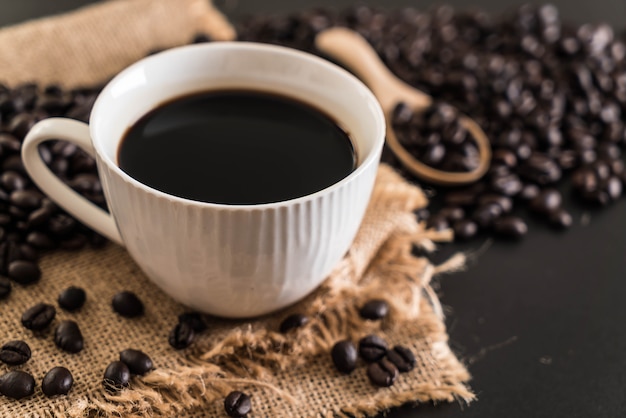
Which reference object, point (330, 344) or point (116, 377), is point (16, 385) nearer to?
point (116, 377)

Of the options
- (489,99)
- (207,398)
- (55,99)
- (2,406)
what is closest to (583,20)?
(489,99)

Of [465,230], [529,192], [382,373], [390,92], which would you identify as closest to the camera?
[382,373]

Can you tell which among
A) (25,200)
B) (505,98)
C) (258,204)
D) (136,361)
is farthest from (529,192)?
(25,200)

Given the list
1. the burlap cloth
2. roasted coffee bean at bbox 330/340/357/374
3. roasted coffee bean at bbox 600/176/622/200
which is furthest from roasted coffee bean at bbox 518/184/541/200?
roasted coffee bean at bbox 330/340/357/374

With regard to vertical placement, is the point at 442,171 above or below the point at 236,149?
below

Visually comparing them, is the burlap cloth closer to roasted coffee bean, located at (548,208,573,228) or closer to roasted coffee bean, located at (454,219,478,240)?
roasted coffee bean, located at (454,219,478,240)

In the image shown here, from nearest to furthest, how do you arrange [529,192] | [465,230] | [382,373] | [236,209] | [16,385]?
[236,209], [16,385], [382,373], [465,230], [529,192]
